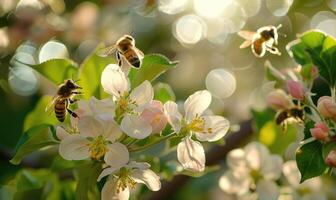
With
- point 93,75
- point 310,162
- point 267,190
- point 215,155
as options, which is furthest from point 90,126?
point 215,155

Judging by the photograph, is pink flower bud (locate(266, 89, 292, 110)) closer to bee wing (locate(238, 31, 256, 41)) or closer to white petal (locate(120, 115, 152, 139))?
bee wing (locate(238, 31, 256, 41))

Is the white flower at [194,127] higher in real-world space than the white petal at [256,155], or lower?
higher

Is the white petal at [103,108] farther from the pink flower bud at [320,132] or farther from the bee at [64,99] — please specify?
the pink flower bud at [320,132]

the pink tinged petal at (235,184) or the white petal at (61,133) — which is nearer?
the white petal at (61,133)

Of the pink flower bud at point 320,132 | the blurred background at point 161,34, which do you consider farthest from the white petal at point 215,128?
the blurred background at point 161,34

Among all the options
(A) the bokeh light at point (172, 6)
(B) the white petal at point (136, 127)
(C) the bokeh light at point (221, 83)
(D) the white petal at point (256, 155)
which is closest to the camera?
(B) the white petal at point (136, 127)
